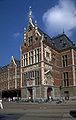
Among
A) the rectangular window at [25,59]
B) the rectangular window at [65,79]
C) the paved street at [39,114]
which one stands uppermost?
the rectangular window at [25,59]

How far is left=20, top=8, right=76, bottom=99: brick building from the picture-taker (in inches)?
2004

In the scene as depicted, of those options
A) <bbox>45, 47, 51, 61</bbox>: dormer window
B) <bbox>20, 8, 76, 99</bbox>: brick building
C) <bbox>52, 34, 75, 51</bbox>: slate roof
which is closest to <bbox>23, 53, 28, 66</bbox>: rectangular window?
<bbox>20, 8, 76, 99</bbox>: brick building

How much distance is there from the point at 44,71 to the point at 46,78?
1861 mm

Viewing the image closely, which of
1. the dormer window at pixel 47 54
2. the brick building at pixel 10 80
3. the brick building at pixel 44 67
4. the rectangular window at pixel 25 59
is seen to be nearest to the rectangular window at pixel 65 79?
the brick building at pixel 44 67

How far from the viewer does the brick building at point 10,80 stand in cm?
7150

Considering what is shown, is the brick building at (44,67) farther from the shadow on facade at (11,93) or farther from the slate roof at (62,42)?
the shadow on facade at (11,93)

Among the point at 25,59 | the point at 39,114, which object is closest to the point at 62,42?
the point at 25,59

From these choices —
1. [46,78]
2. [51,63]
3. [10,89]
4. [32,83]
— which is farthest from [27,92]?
[10,89]

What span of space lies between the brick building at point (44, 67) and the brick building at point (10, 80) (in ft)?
52.6

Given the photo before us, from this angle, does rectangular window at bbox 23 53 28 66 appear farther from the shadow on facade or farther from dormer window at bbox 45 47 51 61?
the shadow on facade

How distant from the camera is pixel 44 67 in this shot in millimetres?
50906

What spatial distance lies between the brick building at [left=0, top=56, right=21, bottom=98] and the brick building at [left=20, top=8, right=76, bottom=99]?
1604 centimetres

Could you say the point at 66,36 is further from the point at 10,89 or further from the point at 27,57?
the point at 10,89

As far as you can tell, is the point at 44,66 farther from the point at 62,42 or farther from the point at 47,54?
the point at 62,42
